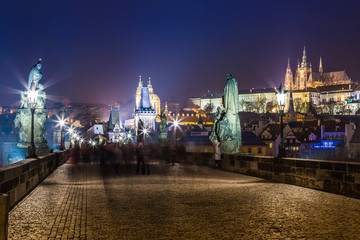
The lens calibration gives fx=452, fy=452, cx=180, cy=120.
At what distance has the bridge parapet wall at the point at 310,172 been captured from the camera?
11.8 metres

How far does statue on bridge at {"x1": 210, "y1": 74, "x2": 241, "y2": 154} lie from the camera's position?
22969mm

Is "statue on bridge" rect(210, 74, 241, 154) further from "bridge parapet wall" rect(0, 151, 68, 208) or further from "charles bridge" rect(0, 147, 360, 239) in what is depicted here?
"bridge parapet wall" rect(0, 151, 68, 208)

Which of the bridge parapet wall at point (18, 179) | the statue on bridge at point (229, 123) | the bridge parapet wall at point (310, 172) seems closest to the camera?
the bridge parapet wall at point (18, 179)

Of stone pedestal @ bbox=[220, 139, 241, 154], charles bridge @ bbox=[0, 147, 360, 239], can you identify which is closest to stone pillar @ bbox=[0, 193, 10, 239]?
charles bridge @ bbox=[0, 147, 360, 239]

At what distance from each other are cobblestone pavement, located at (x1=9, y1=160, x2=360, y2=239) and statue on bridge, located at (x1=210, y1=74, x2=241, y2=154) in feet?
30.7

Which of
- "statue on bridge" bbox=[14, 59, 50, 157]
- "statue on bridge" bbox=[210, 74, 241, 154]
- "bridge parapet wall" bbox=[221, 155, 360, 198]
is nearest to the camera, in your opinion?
"bridge parapet wall" bbox=[221, 155, 360, 198]

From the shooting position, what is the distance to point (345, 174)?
1205cm

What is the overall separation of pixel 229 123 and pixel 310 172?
30.8 feet

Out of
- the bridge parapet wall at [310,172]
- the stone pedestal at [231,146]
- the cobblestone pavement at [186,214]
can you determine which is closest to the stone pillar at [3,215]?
the cobblestone pavement at [186,214]

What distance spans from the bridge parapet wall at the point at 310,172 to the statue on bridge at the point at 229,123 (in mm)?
2963

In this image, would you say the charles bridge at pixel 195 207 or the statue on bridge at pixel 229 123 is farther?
the statue on bridge at pixel 229 123

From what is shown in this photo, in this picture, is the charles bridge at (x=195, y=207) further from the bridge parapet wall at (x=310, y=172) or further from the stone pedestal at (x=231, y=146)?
the stone pedestal at (x=231, y=146)

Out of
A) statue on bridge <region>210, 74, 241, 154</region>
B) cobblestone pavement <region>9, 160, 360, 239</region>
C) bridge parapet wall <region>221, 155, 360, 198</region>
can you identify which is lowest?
cobblestone pavement <region>9, 160, 360, 239</region>

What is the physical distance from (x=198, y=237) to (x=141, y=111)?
165 metres
